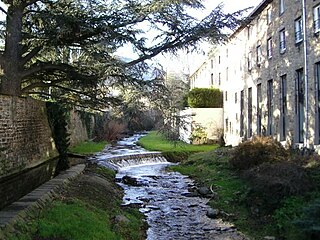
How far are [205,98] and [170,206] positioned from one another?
2391cm

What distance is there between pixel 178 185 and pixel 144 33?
22.5 ft

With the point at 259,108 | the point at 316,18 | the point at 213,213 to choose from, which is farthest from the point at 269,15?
the point at 213,213

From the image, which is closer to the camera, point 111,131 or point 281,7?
point 281,7

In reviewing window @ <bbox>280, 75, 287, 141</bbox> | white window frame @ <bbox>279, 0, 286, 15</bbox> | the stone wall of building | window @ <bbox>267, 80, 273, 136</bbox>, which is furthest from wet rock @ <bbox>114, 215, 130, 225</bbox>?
white window frame @ <bbox>279, 0, 286, 15</bbox>

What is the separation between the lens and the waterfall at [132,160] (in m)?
23.0

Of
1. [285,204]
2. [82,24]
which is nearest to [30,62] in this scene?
[82,24]

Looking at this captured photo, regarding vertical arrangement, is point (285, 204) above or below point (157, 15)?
below

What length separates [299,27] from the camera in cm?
1852

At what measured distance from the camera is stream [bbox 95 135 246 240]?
10.1 metres

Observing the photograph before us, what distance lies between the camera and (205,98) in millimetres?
36406

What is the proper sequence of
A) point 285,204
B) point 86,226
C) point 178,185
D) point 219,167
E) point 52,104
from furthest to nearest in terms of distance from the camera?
1. point 52,104
2. point 219,167
3. point 178,185
4. point 285,204
5. point 86,226

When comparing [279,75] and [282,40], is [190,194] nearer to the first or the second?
[279,75]

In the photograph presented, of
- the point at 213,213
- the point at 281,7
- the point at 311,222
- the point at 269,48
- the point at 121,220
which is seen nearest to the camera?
the point at 311,222

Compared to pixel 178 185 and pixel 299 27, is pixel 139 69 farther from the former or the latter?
pixel 299 27
